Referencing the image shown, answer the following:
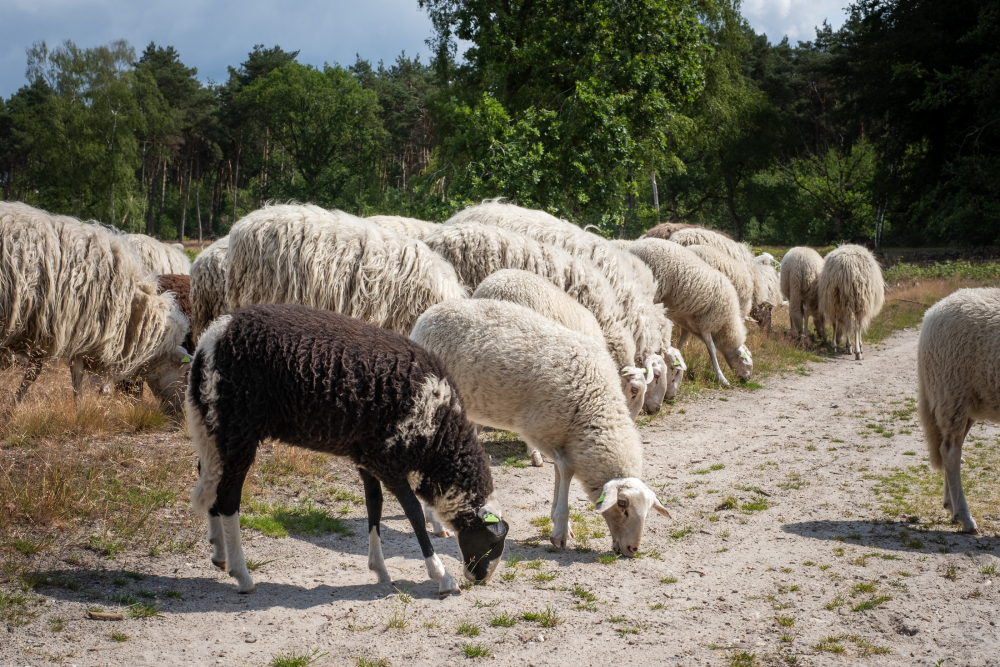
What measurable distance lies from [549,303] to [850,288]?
10.9 meters

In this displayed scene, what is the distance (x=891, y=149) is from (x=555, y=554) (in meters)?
39.5

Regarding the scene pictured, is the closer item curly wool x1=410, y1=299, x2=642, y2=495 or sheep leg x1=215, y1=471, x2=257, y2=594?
sheep leg x1=215, y1=471, x2=257, y2=594

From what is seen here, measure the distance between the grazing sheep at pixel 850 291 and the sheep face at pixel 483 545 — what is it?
1377 centimetres

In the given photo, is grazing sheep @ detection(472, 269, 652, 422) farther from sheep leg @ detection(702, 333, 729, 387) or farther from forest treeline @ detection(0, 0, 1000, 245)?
forest treeline @ detection(0, 0, 1000, 245)

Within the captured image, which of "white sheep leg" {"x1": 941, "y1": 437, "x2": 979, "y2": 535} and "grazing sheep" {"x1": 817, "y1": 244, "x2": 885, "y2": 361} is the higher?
"grazing sheep" {"x1": 817, "y1": 244, "x2": 885, "y2": 361}

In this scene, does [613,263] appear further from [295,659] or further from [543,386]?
[295,659]

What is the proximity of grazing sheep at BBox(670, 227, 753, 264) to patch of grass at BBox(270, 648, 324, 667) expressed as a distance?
1350 centimetres

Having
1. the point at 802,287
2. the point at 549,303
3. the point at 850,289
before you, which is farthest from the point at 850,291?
the point at 549,303

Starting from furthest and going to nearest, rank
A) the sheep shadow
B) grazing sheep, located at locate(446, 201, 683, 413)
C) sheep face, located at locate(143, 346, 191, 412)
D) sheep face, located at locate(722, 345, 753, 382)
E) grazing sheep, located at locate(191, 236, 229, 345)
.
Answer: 1. sheep face, located at locate(722, 345, 753, 382)
2. grazing sheep, located at locate(446, 201, 683, 413)
3. grazing sheep, located at locate(191, 236, 229, 345)
4. sheep face, located at locate(143, 346, 191, 412)
5. the sheep shadow

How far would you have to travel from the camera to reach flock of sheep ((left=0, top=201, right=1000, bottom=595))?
4.58 meters

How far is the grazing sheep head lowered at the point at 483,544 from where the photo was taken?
496 centimetres

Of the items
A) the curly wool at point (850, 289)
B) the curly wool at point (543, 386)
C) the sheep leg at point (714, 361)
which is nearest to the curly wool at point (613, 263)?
the sheep leg at point (714, 361)

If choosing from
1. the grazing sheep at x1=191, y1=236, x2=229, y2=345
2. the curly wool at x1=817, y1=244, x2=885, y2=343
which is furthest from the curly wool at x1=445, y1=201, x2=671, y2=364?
the curly wool at x1=817, y1=244, x2=885, y2=343

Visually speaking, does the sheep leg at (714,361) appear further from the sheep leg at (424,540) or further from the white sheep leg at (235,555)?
the white sheep leg at (235,555)
